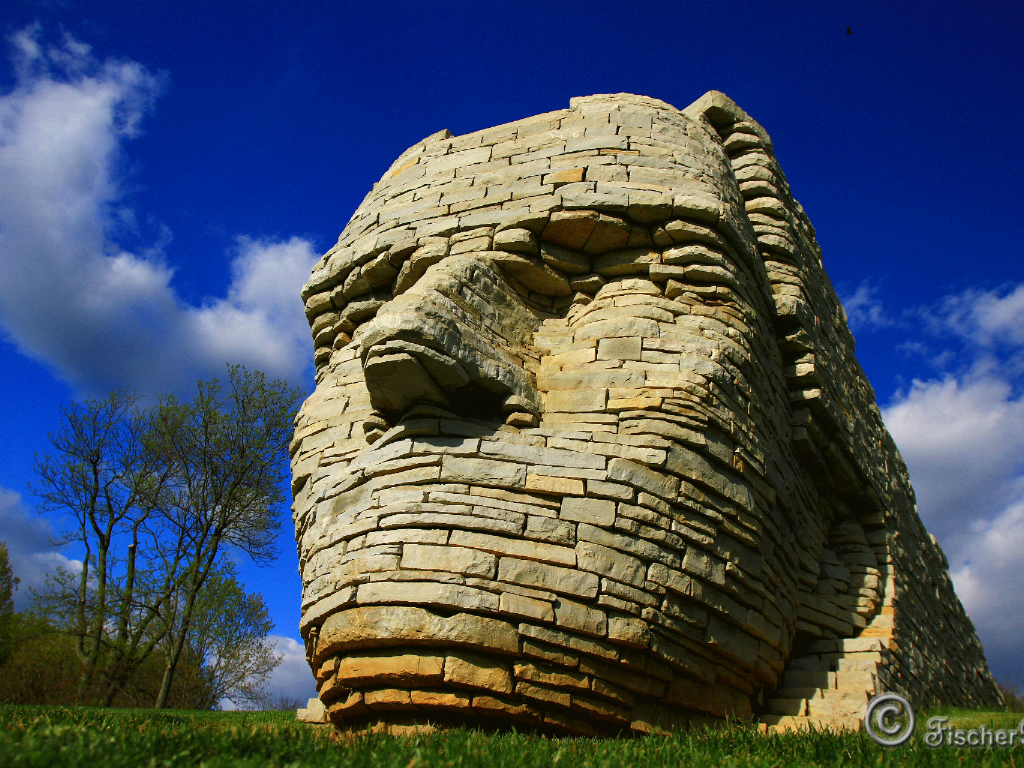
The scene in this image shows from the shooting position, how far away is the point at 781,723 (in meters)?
5.33

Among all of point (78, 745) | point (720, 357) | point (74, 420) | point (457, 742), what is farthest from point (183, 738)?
point (74, 420)

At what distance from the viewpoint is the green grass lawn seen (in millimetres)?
2516

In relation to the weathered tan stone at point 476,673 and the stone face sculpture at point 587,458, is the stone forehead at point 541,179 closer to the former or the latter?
the stone face sculpture at point 587,458

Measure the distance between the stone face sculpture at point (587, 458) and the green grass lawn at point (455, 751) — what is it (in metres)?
0.60

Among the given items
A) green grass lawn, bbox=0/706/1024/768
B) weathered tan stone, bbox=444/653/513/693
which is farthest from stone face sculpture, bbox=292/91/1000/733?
green grass lawn, bbox=0/706/1024/768

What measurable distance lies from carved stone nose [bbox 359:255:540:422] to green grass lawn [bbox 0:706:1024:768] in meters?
2.16

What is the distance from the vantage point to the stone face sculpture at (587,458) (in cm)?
418

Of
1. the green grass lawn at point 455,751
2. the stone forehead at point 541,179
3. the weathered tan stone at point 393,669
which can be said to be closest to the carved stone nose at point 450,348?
the stone forehead at point 541,179

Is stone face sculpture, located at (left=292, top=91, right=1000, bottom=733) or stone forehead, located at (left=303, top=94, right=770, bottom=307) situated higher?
stone forehead, located at (left=303, top=94, right=770, bottom=307)

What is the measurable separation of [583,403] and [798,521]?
282 cm

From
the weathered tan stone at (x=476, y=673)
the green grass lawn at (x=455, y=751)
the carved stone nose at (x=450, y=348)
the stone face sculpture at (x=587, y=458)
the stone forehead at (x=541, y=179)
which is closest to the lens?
the green grass lawn at (x=455, y=751)

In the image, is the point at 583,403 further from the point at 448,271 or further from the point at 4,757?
the point at 4,757

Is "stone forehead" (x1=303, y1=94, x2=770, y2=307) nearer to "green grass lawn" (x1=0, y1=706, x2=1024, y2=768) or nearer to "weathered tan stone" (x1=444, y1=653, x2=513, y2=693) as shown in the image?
"weathered tan stone" (x1=444, y1=653, x2=513, y2=693)

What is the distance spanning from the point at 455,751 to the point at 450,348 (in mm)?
2569
